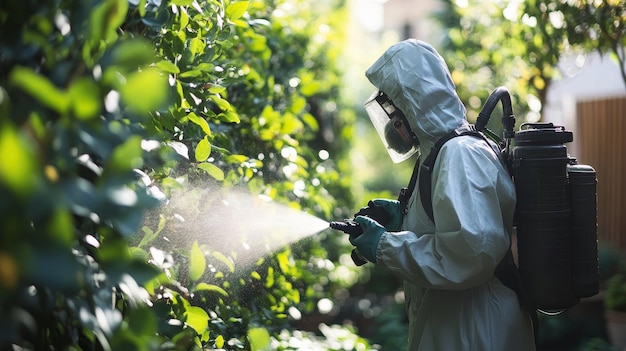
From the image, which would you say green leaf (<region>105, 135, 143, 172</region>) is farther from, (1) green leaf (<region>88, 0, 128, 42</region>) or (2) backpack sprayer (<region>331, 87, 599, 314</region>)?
(2) backpack sprayer (<region>331, 87, 599, 314</region>)

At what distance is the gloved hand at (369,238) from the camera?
247 centimetres

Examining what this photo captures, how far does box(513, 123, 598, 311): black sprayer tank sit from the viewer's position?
2.41m

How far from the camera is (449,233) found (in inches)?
88.7

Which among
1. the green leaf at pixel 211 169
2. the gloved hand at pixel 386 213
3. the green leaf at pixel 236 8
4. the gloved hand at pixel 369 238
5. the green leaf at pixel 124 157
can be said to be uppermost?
the green leaf at pixel 124 157

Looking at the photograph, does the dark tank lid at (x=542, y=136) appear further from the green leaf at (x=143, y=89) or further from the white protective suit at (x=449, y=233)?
the green leaf at (x=143, y=89)

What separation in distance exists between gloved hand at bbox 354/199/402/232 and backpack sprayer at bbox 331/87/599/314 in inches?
16.2

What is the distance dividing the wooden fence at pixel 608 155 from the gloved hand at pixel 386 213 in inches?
267

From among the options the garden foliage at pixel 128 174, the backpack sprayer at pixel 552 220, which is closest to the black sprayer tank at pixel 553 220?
the backpack sprayer at pixel 552 220

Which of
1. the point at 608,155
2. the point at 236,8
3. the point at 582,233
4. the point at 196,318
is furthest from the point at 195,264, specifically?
the point at 608,155

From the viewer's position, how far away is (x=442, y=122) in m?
2.52

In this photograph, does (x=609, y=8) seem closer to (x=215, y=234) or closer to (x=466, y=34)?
(x=466, y=34)

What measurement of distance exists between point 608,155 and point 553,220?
24.3 feet

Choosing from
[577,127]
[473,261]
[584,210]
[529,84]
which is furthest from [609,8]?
[577,127]

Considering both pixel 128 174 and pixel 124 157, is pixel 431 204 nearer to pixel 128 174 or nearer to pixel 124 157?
pixel 128 174
